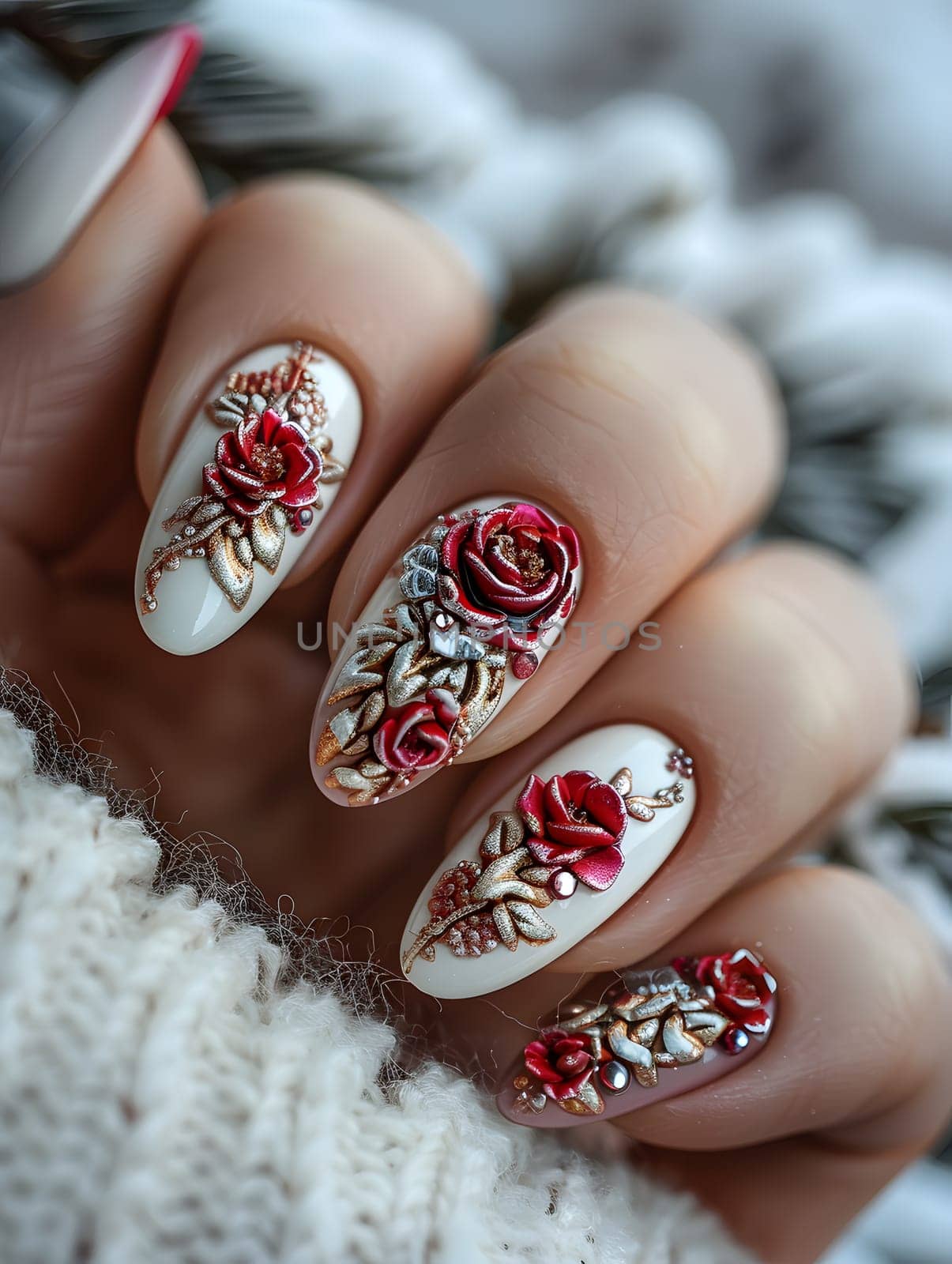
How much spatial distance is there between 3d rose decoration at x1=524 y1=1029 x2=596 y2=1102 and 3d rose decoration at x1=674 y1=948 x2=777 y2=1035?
6 centimetres

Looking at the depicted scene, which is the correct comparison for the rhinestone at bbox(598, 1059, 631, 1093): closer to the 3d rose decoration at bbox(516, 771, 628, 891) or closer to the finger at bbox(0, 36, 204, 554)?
the 3d rose decoration at bbox(516, 771, 628, 891)

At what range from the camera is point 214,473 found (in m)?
0.41

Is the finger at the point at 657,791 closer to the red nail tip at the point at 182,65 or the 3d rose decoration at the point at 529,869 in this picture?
the 3d rose decoration at the point at 529,869

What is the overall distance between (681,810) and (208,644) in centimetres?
23

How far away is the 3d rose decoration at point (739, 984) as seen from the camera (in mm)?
432

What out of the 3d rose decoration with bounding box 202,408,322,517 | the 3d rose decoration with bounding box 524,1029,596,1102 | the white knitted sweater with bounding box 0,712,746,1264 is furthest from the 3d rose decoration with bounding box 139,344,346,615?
the 3d rose decoration with bounding box 524,1029,596,1102

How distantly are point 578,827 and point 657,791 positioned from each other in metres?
0.04

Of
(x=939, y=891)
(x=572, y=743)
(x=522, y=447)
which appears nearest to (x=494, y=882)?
(x=572, y=743)

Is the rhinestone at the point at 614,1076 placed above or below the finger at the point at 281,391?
below

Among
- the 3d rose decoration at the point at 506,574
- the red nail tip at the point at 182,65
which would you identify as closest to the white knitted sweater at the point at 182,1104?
the 3d rose decoration at the point at 506,574

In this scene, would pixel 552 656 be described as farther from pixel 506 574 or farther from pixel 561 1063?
pixel 561 1063

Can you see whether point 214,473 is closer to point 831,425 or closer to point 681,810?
point 681,810

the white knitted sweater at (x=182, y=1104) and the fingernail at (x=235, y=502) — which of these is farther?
the fingernail at (x=235, y=502)

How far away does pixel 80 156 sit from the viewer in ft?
1.47
